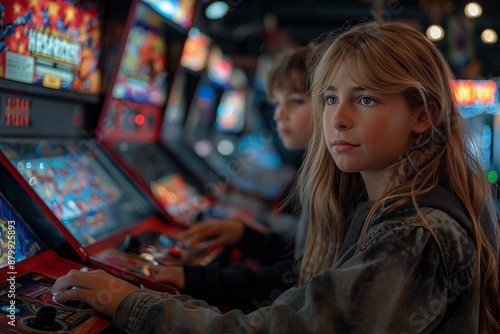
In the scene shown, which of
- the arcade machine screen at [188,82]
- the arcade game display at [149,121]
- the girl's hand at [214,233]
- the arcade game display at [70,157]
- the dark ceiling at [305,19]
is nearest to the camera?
the arcade game display at [70,157]

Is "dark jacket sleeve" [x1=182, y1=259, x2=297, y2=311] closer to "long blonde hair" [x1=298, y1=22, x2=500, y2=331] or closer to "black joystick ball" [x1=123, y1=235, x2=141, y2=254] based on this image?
"black joystick ball" [x1=123, y1=235, x2=141, y2=254]

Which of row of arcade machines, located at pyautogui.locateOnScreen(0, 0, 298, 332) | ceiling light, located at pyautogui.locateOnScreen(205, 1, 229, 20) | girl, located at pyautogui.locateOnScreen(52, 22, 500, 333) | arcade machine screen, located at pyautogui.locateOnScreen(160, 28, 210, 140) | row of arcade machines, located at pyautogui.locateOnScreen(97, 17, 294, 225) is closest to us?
girl, located at pyautogui.locateOnScreen(52, 22, 500, 333)

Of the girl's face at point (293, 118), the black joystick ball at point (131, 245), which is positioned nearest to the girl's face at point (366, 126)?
the black joystick ball at point (131, 245)

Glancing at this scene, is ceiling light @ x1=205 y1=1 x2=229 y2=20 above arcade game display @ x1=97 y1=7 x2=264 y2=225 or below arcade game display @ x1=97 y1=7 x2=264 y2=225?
above

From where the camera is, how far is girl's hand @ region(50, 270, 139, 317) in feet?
4.10

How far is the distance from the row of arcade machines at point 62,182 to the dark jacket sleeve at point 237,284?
0.49 feet

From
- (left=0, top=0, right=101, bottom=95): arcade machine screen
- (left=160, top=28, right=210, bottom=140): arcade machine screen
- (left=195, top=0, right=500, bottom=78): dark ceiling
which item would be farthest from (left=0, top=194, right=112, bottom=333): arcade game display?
(left=195, top=0, right=500, bottom=78): dark ceiling

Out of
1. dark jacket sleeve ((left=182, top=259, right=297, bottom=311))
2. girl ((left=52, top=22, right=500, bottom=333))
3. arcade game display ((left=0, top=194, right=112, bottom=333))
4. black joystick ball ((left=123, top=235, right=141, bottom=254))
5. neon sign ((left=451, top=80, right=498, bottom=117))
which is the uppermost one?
neon sign ((left=451, top=80, right=498, bottom=117))

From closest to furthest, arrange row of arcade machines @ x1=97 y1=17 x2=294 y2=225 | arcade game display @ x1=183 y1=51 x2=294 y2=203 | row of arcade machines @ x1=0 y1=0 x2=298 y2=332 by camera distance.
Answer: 1. row of arcade machines @ x1=0 y1=0 x2=298 y2=332
2. row of arcade machines @ x1=97 y1=17 x2=294 y2=225
3. arcade game display @ x1=183 y1=51 x2=294 y2=203

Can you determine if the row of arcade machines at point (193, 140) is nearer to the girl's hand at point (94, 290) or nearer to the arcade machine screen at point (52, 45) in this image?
the arcade machine screen at point (52, 45)

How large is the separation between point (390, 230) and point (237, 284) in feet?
2.68

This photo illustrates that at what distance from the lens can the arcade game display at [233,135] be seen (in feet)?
13.4

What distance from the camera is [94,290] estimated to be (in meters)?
1.26

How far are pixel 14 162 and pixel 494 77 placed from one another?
30.1 ft
